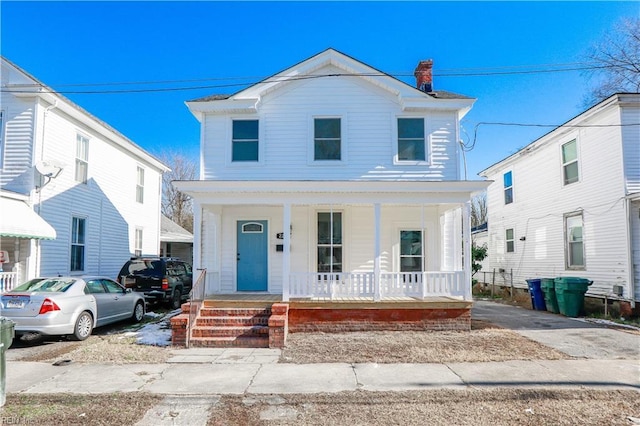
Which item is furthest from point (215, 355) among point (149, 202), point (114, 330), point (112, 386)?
point (149, 202)

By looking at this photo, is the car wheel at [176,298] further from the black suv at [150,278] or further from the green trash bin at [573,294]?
the green trash bin at [573,294]

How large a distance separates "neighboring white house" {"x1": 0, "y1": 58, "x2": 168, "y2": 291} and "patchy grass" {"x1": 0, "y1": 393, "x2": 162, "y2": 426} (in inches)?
239

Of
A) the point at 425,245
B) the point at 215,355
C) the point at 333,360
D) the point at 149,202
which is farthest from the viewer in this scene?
the point at 149,202

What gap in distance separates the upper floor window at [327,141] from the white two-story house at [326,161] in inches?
1.1

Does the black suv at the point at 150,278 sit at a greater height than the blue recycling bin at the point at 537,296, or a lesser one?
greater

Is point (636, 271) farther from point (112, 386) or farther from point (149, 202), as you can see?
point (149, 202)

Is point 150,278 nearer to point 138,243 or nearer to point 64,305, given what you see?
point 64,305

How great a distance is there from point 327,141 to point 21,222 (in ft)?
25.8

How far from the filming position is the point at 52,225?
1191 centimetres

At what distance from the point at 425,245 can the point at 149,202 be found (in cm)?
1306

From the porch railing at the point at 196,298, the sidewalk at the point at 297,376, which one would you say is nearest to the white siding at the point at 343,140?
the porch railing at the point at 196,298

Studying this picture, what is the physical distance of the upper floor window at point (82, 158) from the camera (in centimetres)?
1354

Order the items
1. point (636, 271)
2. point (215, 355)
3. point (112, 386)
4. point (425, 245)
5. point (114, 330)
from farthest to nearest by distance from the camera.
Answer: point (425, 245) → point (636, 271) → point (114, 330) → point (215, 355) → point (112, 386)

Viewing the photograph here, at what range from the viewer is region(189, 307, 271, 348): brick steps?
27.7 feet
